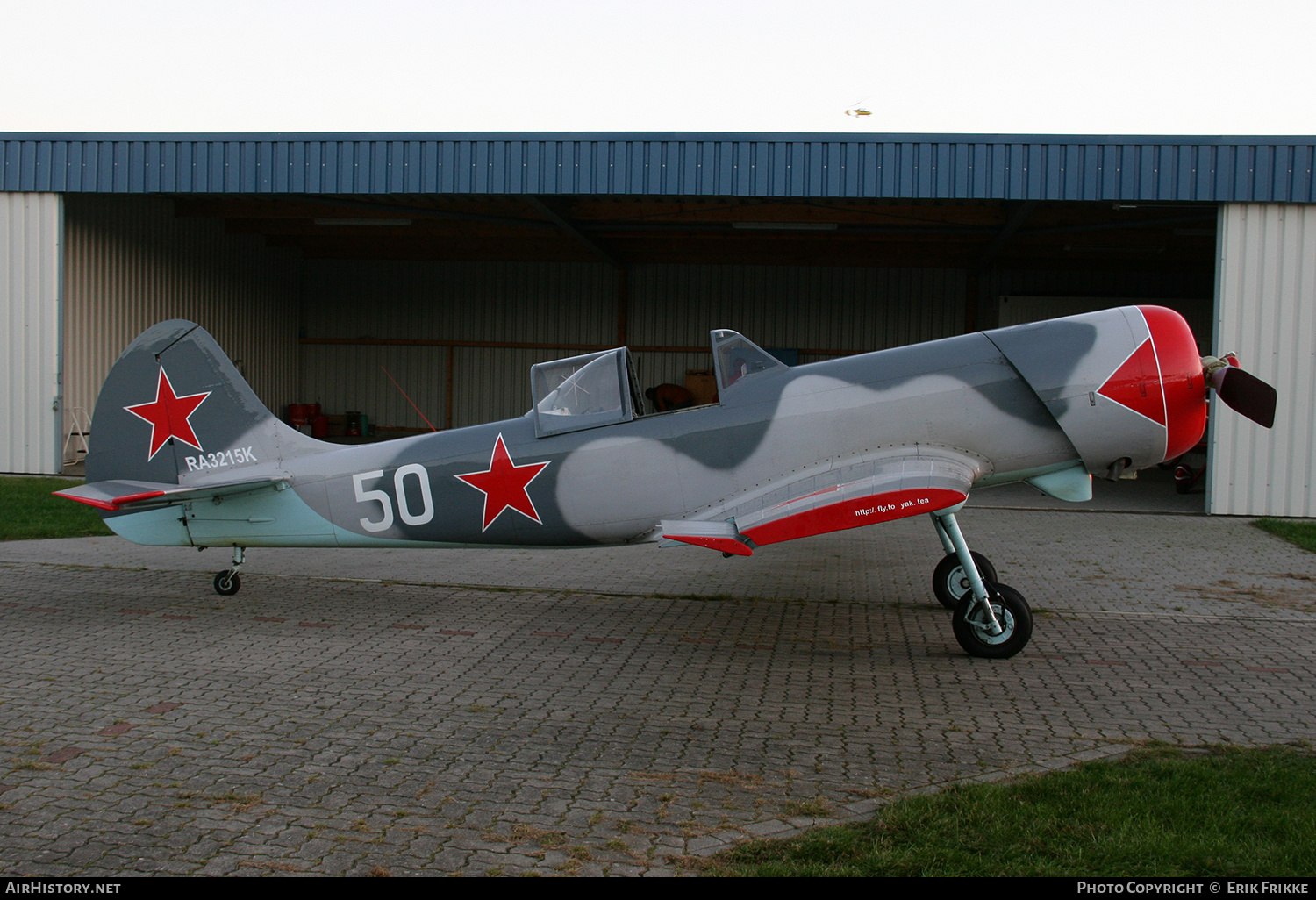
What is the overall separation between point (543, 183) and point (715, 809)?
40.2 ft

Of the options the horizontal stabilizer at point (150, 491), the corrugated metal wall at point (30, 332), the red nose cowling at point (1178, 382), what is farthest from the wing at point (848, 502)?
the corrugated metal wall at point (30, 332)

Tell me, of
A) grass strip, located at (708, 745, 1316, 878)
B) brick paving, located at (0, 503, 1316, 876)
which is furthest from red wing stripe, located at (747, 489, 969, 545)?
grass strip, located at (708, 745, 1316, 878)

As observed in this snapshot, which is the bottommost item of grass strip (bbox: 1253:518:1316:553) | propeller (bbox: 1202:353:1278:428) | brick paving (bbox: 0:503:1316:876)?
brick paving (bbox: 0:503:1316:876)

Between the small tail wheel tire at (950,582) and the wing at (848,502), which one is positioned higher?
the wing at (848,502)

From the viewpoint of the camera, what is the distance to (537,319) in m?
26.3

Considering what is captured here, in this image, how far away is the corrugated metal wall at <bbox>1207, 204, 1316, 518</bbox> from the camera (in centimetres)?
1302

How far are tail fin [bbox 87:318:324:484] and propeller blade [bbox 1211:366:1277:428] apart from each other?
624 cm

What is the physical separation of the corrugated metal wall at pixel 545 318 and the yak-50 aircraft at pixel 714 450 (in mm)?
18216

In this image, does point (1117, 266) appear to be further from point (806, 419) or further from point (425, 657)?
point (425, 657)

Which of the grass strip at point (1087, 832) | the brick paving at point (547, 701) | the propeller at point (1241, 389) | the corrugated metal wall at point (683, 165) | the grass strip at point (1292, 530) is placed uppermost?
the corrugated metal wall at point (683, 165)

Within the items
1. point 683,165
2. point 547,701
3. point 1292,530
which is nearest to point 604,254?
point 683,165

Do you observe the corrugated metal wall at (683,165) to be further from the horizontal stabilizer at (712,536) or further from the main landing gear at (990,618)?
the horizontal stabilizer at (712,536)

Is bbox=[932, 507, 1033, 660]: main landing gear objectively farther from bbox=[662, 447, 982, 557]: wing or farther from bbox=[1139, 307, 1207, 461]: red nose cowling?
bbox=[1139, 307, 1207, 461]: red nose cowling

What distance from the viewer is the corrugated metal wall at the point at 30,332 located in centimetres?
1518
